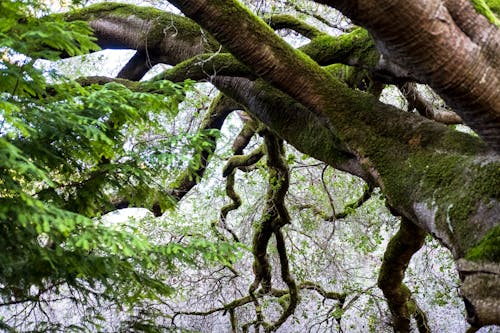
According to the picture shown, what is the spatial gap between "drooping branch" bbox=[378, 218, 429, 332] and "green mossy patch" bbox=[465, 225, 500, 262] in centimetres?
133

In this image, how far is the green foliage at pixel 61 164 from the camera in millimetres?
2188

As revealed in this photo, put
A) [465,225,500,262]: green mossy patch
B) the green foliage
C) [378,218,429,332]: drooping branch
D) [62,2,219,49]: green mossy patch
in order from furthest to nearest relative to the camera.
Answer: [62,2,219,49]: green mossy patch
[378,218,429,332]: drooping branch
the green foliage
[465,225,500,262]: green mossy patch

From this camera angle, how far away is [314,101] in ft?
9.31

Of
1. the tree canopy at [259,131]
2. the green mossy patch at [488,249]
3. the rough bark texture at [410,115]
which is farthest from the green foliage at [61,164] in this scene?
the green mossy patch at [488,249]

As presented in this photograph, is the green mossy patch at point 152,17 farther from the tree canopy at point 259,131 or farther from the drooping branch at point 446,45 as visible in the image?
the drooping branch at point 446,45

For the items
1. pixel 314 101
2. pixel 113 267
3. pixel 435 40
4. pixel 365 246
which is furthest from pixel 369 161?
pixel 365 246

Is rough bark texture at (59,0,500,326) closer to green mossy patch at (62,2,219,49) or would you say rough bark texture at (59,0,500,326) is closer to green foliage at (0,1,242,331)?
green foliage at (0,1,242,331)

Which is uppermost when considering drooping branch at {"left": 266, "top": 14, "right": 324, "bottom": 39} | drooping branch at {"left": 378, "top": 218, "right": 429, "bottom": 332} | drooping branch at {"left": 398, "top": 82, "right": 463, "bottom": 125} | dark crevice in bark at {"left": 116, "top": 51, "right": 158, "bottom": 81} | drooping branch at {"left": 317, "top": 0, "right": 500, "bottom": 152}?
dark crevice in bark at {"left": 116, "top": 51, "right": 158, "bottom": 81}

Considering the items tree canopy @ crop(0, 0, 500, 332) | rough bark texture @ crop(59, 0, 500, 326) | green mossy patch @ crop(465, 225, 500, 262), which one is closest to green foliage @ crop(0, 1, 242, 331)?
tree canopy @ crop(0, 0, 500, 332)

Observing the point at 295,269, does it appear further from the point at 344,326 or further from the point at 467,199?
the point at 467,199

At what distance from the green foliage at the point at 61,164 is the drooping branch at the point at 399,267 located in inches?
49.7

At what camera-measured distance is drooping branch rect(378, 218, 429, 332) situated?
3490mm

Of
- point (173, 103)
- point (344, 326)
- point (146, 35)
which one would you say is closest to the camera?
point (173, 103)

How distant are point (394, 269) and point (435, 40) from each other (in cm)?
243
